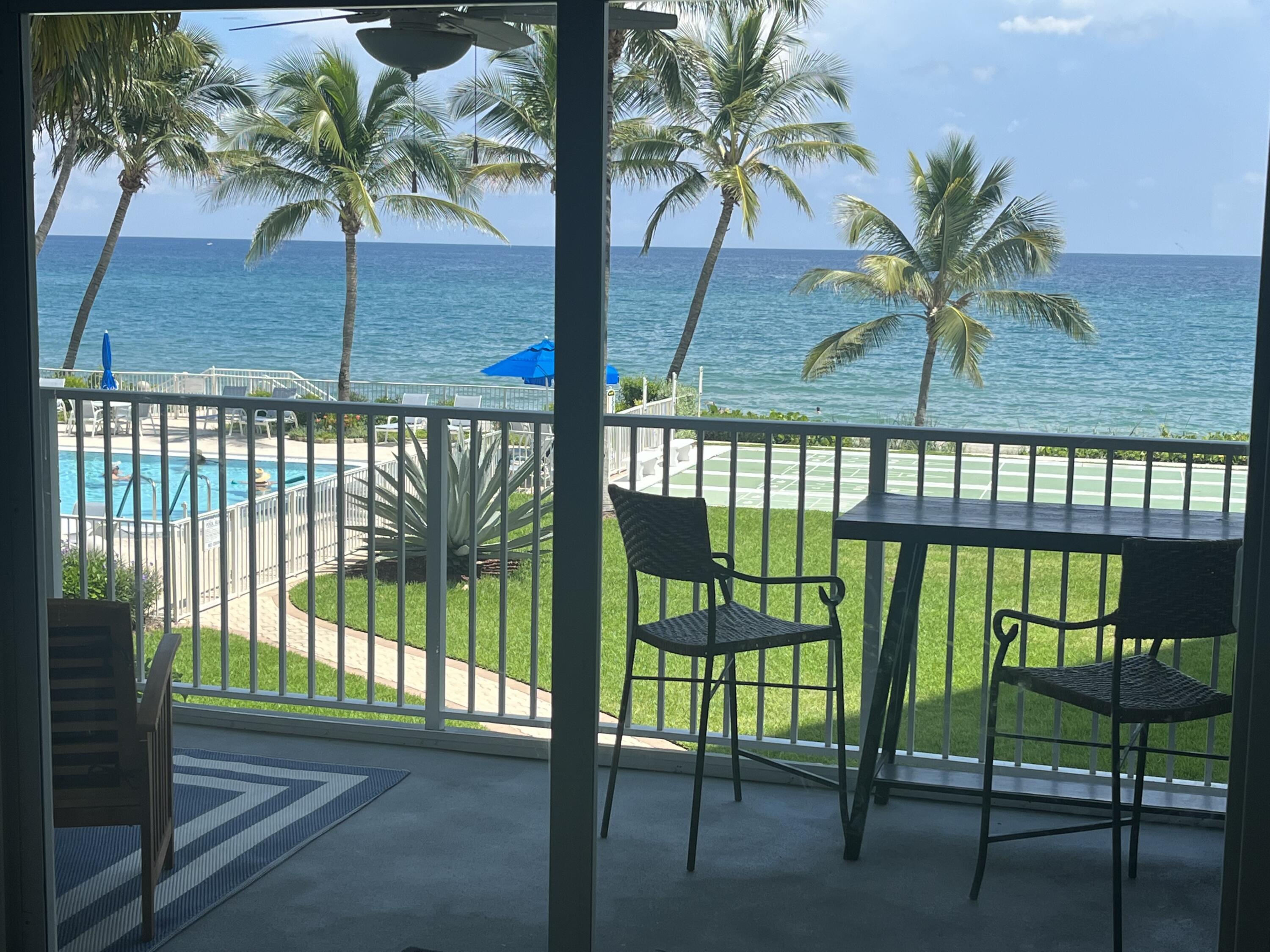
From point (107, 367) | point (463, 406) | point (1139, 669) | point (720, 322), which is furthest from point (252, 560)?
point (1139, 669)

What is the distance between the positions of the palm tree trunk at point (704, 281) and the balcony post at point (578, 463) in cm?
17

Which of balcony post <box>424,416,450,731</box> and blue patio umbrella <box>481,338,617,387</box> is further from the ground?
blue patio umbrella <box>481,338,617,387</box>

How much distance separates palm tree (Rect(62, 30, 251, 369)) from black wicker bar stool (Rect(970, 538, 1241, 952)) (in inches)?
76.0

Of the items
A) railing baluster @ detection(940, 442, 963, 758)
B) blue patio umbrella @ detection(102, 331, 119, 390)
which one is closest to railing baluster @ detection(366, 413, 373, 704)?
blue patio umbrella @ detection(102, 331, 119, 390)

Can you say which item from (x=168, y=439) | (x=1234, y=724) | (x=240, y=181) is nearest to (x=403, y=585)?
(x=168, y=439)

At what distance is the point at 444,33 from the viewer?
2293 mm

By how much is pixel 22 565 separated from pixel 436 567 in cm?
124

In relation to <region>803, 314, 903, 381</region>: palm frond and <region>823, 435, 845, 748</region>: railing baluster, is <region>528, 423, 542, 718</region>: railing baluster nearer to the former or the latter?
<region>823, 435, 845, 748</region>: railing baluster

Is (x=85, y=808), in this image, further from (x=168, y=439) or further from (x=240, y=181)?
(x=240, y=181)

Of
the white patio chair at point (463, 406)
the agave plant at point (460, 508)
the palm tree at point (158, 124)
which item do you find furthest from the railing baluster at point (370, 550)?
the palm tree at point (158, 124)

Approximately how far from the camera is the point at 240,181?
241cm

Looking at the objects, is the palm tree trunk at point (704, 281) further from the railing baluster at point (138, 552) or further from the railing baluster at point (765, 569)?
the railing baluster at point (138, 552)

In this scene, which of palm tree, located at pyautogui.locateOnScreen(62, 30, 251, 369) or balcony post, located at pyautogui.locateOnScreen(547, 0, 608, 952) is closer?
balcony post, located at pyautogui.locateOnScreen(547, 0, 608, 952)

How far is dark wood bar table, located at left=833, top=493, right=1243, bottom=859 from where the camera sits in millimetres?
2336
